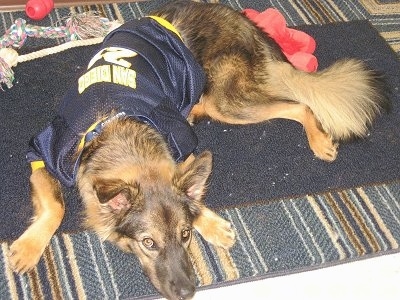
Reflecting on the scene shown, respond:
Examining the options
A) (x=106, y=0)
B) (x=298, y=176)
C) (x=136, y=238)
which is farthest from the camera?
(x=106, y=0)

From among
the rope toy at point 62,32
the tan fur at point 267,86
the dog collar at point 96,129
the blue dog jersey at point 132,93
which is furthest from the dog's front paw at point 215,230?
the rope toy at point 62,32

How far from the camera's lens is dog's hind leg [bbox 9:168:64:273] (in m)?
2.34

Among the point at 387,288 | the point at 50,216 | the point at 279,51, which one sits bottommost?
the point at 387,288

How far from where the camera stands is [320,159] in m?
2.98

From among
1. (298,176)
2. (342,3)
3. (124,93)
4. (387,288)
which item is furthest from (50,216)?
(342,3)

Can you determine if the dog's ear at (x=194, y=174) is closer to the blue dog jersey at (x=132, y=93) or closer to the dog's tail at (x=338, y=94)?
the blue dog jersey at (x=132, y=93)

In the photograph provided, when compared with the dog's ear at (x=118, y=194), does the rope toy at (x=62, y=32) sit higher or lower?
A: lower

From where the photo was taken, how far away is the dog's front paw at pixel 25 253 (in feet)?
7.65

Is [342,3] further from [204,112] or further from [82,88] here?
[82,88]

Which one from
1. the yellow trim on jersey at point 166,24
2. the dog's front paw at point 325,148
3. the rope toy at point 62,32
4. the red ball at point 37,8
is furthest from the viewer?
the red ball at point 37,8

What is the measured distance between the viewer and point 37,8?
360 cm

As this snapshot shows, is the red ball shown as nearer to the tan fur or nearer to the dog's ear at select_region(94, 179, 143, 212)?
the tan fur

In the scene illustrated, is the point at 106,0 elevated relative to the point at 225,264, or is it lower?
elevated

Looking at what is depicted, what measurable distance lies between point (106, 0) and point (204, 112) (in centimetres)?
145
